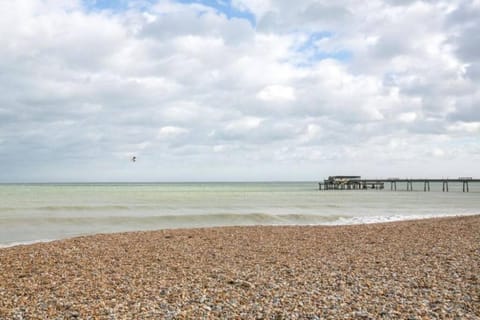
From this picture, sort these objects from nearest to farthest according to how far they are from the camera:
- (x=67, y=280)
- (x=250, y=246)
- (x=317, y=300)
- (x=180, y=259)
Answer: (x=317, y=300)
(x=67, y=280)
(x=180, y=259)
(x=250, y=246)

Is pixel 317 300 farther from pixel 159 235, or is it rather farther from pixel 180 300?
pixel 159 235

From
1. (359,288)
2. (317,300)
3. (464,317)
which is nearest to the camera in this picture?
(464,317)

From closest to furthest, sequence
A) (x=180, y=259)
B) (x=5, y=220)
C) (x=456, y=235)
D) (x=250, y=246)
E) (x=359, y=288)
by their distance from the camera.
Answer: (x=359, y=288), (x=180, y=259), (x=250, y=246), (x=456, y=235), (x=5, y=220)

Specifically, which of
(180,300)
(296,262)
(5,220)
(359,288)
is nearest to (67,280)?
(180,300)

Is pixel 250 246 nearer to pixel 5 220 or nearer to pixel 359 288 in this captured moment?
pixel 359 288

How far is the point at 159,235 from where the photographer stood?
1396 cm

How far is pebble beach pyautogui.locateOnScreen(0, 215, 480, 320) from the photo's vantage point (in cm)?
566

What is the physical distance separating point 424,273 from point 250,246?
4676 mm

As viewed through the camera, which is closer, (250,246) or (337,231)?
(250,246)

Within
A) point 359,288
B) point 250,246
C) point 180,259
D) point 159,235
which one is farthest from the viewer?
point 159,235

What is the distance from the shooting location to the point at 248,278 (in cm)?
741

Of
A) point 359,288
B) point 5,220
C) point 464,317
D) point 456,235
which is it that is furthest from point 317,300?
point 5,220

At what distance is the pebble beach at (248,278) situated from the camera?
5.66 m

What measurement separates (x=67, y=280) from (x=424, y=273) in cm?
629
